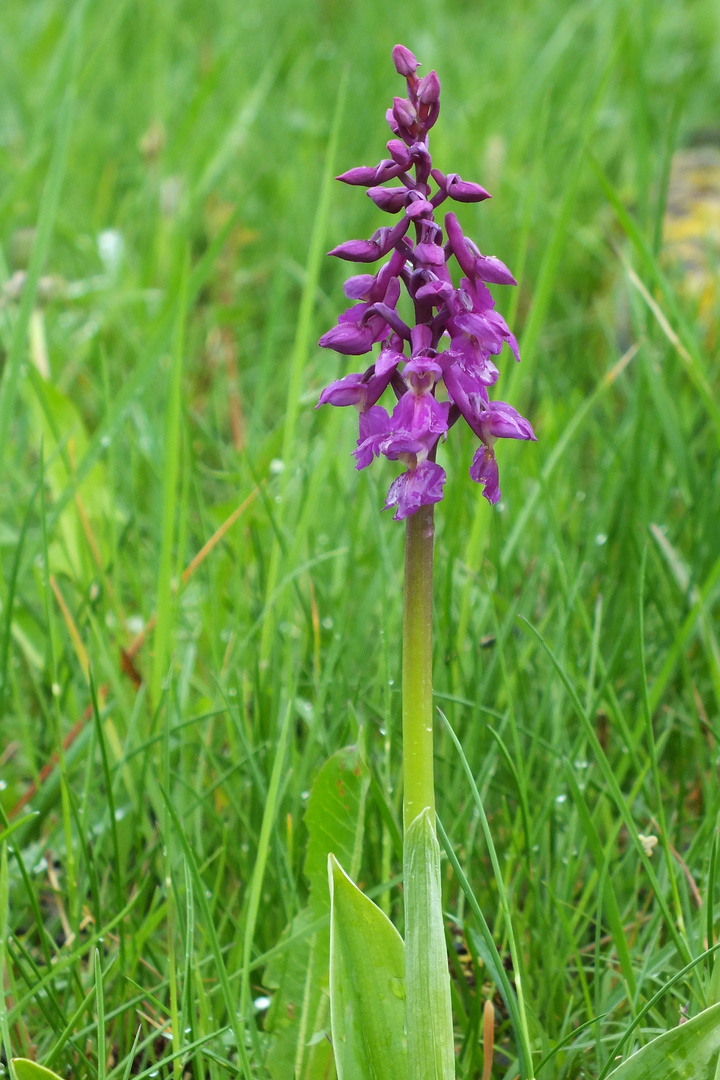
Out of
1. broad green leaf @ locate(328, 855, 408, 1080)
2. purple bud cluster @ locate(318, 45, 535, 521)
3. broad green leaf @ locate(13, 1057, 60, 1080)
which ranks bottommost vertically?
broad green leaf @ locate(13, 1057, 60, 1080)

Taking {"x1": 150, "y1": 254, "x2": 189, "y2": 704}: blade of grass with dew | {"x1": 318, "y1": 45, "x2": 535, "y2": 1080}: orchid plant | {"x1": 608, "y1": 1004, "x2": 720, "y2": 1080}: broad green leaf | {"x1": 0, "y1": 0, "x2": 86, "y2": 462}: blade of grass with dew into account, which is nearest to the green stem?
{"x1": 318, "y1": 45, "x2": 535, "y2": 1080}: orchid plant

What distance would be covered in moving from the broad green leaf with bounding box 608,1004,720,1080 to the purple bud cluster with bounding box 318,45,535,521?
63cm

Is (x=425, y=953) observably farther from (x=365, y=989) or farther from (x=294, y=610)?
(x=294, y=610)

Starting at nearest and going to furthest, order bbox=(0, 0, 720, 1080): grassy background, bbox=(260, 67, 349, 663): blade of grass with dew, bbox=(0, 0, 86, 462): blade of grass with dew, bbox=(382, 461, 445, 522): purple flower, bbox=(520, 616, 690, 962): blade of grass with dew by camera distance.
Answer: bbox=(382, 461, 445, 522): purple flower
bbox=(520, 616, 690, 962): blade of grass with dew
bbox=(0, 0, 720, 1080): grassy background
bbox=(260, 67, 349, 663): blade of grass with dew
bbox=(0, 0, 86, 462): blade of grass with dew

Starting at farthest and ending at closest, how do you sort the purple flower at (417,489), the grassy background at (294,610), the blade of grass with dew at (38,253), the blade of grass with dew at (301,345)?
the blade of grass with dew at (38,253) < the blade of grass with dew at (301,345) < the grassy background at (294,610) < the purple flower at (417,489)

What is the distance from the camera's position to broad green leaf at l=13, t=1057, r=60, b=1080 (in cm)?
116

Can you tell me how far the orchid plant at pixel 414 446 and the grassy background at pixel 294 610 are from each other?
0.18 meters

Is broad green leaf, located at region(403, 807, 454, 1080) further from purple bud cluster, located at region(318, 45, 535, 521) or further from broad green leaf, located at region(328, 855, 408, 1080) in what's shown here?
purple bud cluster, located at region(318, 45, 535, 521)

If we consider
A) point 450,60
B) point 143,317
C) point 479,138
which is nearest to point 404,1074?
point 143,317

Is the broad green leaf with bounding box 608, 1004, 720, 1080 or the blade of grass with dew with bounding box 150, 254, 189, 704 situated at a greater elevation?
the blade of grass with dew with bounding box 150, 254, 189, 704

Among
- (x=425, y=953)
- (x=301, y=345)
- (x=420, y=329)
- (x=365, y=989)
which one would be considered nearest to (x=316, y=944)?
(x=365, y=989)

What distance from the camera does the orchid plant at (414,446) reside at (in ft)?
3.54

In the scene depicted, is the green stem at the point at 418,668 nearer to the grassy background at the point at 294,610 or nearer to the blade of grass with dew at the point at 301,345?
the grassy background at the point at 294,610

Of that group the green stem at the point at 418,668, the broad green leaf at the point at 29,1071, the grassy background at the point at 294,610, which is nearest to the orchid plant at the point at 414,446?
the green stem at the point at 418,668
